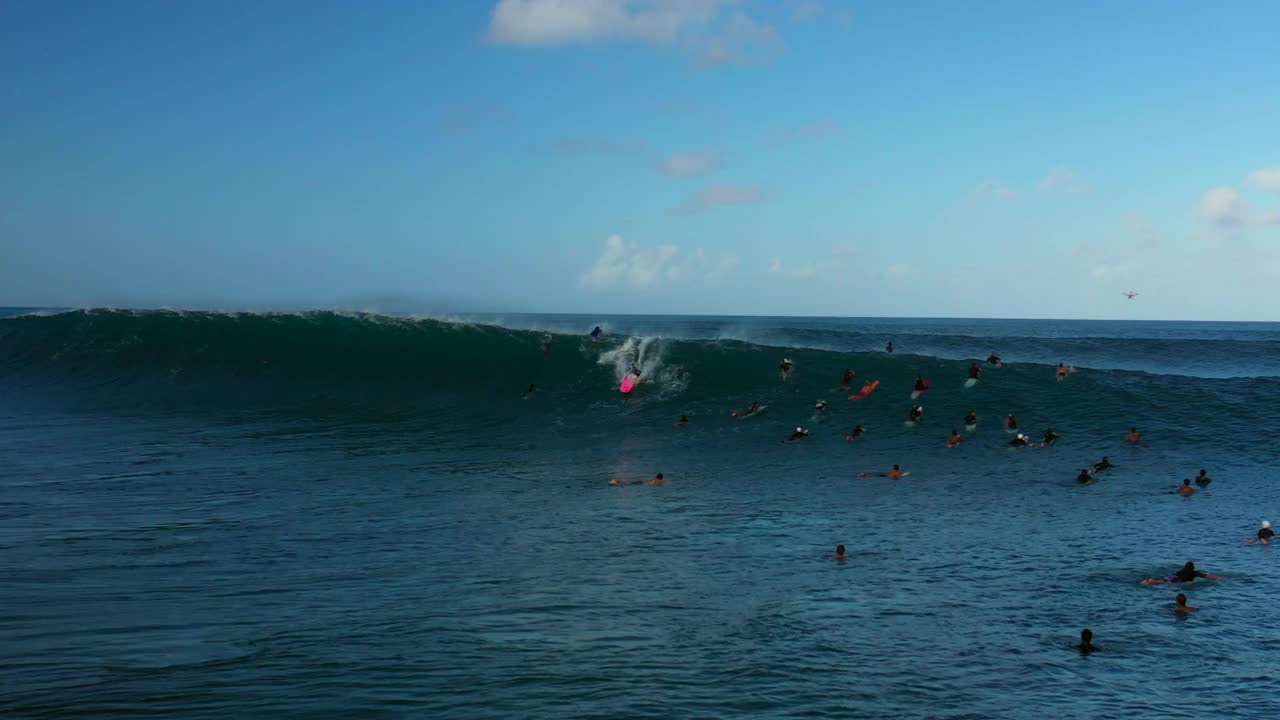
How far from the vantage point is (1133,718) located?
9.76 m

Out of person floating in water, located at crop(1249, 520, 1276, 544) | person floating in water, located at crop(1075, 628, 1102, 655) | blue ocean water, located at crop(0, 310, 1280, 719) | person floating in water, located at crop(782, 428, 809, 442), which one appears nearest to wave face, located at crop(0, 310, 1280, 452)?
blue ocean water, located at crop(0, 310, 1280, 719)

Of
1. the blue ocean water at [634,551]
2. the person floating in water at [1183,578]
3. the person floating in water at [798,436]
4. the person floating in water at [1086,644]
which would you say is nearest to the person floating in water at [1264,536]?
the blue ocean water at [634,551]

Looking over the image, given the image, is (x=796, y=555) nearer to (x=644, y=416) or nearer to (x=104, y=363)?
(x=644, y=416)

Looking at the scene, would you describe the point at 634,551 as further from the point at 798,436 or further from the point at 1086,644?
the point at 798,436

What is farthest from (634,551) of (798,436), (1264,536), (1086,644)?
(798,436)

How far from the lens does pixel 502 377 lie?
37.3m

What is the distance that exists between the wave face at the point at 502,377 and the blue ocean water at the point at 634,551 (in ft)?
0.92

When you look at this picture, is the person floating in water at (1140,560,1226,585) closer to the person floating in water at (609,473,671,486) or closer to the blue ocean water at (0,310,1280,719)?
the blue ocean water at (0,310,1280,719)

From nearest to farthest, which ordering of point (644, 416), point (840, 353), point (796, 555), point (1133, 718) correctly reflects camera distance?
point (1133, 718) < point (796, 555) < point (644, 416) < point (840, 353)

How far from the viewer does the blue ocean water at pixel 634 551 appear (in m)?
10.2

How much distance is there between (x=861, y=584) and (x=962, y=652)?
2.68m

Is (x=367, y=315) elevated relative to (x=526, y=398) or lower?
elevated

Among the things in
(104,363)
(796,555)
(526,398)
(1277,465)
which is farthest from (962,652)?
(104,363)

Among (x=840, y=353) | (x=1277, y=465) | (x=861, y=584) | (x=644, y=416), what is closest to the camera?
(x=861, y=584)
